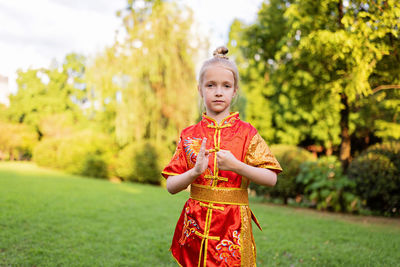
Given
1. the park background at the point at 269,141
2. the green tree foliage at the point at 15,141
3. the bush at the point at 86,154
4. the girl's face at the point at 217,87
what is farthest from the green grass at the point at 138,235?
the green tree foliage at the point at 15,141

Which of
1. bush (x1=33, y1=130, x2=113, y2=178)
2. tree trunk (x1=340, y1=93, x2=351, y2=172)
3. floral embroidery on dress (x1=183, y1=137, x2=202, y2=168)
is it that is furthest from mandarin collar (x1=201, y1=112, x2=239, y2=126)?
bush (x1=33, y1=130, x2=113, y2=178)

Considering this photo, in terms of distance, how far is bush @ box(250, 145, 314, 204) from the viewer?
9398 millimetres

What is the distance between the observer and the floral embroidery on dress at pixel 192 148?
186 cm

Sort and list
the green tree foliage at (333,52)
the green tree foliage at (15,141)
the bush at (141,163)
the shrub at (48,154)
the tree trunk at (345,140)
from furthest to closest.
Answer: the green tree foliage at (15,141) → the shrub at (48,154) → the bush at (141,163) → the tree trunk at (345,140) → the green tree foliage at (333,52)

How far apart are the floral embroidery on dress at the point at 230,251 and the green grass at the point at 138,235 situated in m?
2.48

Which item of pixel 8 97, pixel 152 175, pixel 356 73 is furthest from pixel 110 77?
pixel 8 97

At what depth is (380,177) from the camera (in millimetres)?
7066

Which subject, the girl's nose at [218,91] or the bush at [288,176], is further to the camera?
the bush at [288,176]

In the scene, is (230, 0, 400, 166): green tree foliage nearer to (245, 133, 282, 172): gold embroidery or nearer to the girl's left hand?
(245, 133, 282, 172): gold embroidery

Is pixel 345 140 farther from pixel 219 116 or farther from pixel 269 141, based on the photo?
pixel 269 141

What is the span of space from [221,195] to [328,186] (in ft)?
23.6

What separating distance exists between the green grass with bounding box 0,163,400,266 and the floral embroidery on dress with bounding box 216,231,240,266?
248 centimetres

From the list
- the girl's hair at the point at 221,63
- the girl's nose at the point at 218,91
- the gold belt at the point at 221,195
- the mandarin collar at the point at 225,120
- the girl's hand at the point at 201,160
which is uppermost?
the girl's hair at the point at 221,63

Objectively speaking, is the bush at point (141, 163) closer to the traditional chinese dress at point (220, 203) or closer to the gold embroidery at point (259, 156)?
the traditional chinese dress at point (220, 203)
